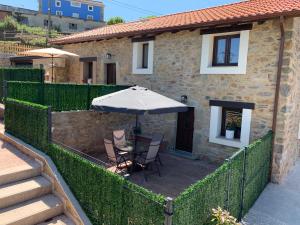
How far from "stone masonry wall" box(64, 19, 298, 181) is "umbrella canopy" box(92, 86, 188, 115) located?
2.16 metres

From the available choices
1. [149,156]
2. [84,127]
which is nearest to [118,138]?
[149,156]

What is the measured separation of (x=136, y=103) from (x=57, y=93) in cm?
373

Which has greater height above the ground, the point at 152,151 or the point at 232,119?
the point at 232,119

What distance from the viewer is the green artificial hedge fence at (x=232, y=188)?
4346mm

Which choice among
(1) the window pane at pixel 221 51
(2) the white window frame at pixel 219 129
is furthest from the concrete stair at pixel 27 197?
(1) the window pane at pixel 221 51

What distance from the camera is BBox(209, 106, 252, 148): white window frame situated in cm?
927

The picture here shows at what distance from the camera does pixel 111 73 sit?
1484 centimetres

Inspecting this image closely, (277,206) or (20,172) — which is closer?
(20,172)

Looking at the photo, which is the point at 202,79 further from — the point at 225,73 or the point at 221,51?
the point at 221,51

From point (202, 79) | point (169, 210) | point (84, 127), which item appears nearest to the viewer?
point (169, 210)

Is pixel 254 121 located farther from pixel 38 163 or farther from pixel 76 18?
pixel 76 18

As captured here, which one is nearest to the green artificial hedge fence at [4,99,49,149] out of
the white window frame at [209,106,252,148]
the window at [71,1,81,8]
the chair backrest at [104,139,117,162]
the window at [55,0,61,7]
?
the chair backrest at [104,139,117,162]

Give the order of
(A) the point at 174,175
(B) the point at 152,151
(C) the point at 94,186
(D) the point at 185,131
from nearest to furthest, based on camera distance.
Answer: (C) the point at 94,186, (B) the point at 152,151, (A) the point at 174,175, (D) the point at 185,131

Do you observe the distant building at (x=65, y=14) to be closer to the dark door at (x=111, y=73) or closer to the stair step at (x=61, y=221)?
the dark door at (x=111, y=73)
